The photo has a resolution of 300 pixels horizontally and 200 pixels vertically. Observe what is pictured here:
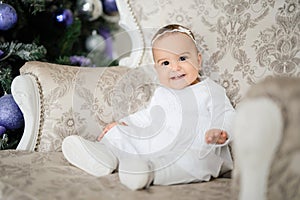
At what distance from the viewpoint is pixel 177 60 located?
4.43ft

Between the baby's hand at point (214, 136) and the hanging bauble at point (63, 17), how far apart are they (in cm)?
97

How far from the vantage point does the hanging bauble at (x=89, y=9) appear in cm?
200

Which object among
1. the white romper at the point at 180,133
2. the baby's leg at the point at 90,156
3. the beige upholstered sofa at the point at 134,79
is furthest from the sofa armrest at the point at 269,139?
the baby's leg at the point at 90,156

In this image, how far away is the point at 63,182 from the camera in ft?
3.43

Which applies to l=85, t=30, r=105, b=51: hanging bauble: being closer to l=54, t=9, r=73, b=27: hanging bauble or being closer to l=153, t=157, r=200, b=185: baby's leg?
l=54, t=9, r=73, b=27: hanging bauble

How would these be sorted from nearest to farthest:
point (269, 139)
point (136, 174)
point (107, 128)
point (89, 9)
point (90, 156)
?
point (269, 139) → point (136, 174) → point (90, 156) → point (107, 128) → point (89, 9)

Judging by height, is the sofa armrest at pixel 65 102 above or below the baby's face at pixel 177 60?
below

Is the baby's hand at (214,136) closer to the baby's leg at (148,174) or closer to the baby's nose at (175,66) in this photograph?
the baby's leg at (148,174)

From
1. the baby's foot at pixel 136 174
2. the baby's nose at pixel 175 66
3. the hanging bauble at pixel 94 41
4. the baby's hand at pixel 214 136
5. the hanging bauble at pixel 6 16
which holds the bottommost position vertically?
→ the baby's foot at pixel 136 174

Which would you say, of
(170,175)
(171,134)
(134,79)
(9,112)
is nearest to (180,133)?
(171,134)

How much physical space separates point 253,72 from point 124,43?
54cm

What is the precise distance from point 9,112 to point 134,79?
0.45 metres

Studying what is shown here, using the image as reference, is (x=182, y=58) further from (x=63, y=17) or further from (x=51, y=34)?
(x=51, y=34)

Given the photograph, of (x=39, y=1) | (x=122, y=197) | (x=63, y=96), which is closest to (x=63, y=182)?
(x=122, y=197)
